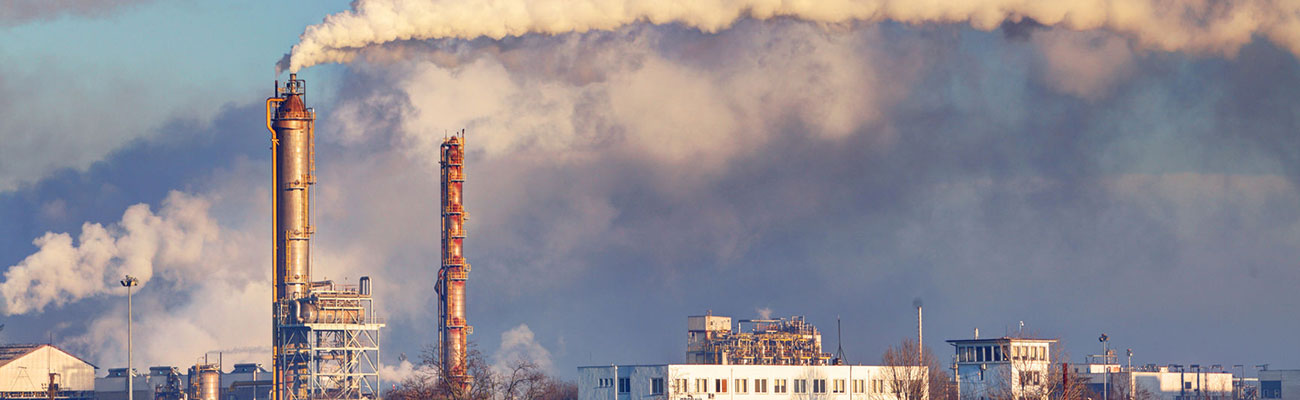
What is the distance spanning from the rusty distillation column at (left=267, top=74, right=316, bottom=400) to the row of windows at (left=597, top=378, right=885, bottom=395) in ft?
140

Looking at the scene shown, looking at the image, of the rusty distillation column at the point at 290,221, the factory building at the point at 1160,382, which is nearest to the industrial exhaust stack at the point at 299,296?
the rusty distillation column at the point at 290,221

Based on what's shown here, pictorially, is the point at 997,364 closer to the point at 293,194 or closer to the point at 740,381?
the point at 740,381

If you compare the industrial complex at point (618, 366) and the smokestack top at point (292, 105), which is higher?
the smokestack top at point (292, 105)

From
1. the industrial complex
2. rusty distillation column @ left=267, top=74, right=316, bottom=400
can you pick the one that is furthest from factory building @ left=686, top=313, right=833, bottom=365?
rusty distillation column @ left=267, top=74, right=316, bottom=400

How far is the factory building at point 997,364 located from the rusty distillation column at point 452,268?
55.5 meters

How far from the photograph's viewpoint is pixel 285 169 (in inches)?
6481

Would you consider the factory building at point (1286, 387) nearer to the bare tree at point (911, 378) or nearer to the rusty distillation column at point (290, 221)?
the bare tree at point (911, 378)

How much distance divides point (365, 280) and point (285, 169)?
1593cm

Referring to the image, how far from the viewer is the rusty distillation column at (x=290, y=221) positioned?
539 ft

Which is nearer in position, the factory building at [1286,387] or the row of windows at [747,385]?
the row of windows at [747,385]

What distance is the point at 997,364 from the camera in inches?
5694

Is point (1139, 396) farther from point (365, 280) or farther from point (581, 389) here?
point (365, 280)

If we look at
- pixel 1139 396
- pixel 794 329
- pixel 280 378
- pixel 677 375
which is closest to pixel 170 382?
pixel 280 378

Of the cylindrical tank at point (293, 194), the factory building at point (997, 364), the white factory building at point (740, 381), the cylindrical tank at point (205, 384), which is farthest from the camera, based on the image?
the cylindrical tank at point (205, 384)
